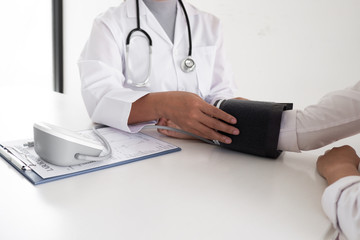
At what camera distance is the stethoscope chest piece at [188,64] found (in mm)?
990

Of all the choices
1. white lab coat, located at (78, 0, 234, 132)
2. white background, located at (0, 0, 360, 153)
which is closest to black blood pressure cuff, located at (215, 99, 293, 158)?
white lab coat, located at (78, 0, 234, 132)

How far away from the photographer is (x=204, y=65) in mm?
1048

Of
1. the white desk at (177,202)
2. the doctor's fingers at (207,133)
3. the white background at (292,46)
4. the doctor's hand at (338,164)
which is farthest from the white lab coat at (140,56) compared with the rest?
the white background at (292,46)

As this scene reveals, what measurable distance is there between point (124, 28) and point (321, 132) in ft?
2.00

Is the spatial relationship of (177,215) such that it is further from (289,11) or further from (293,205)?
(289,11)

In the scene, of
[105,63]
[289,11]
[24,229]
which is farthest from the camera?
[289,11]

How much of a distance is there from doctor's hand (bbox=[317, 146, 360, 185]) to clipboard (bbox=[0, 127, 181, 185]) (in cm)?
27

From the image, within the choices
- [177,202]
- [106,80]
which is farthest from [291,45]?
[177,202]

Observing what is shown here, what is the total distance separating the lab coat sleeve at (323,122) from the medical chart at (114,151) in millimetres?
223

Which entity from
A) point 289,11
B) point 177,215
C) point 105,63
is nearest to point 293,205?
point 177,215

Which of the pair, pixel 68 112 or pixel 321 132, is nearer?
pixel 321 132

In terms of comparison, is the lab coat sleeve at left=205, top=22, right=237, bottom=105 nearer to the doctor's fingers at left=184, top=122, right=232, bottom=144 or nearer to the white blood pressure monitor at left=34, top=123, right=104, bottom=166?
the doctor's fingers at left=184, top=122, right=232, bottom=144

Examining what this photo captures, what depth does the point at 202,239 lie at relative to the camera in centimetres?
37

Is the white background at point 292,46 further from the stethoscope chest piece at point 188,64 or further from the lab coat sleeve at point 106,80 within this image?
the lab coat sleeve at point 106,80
